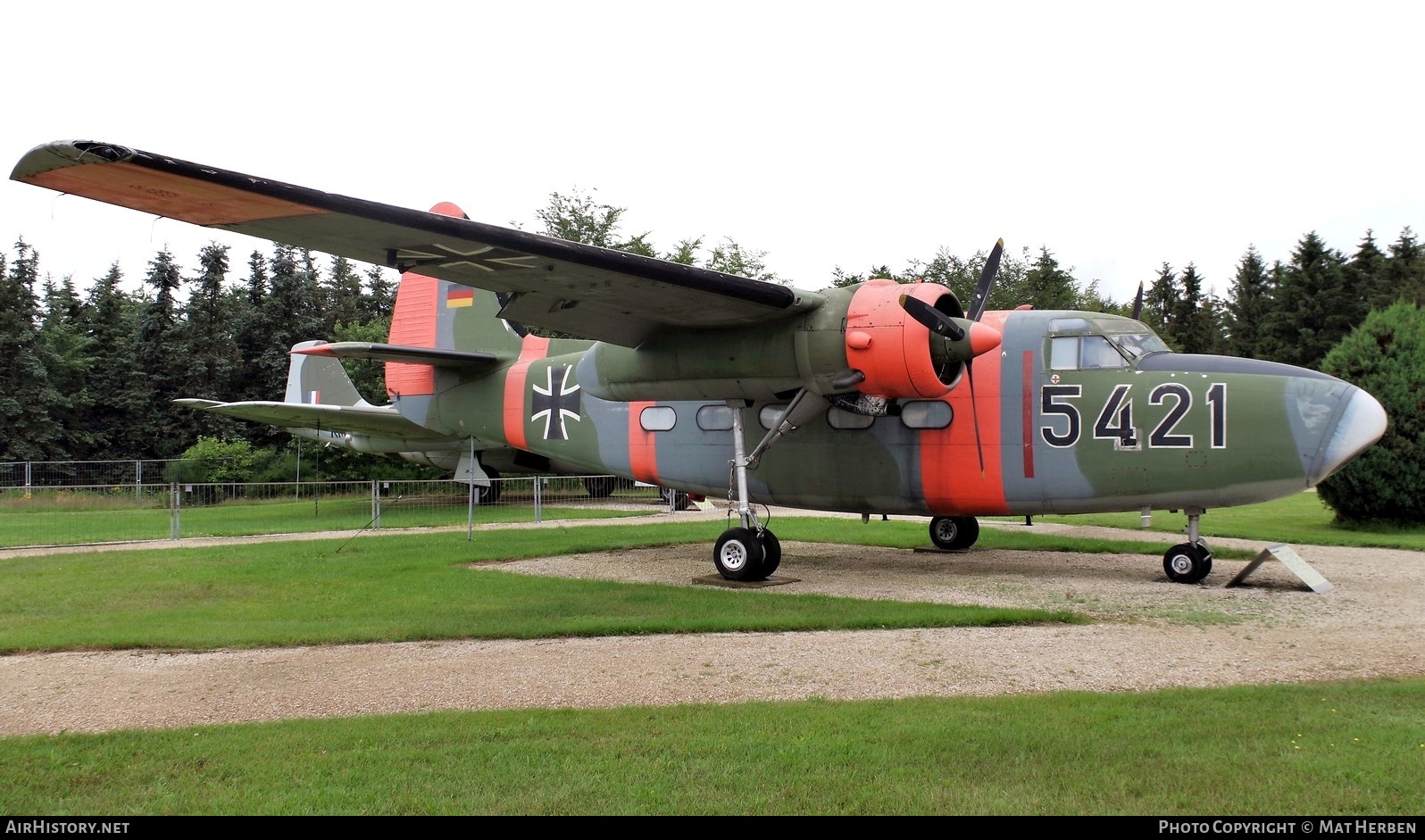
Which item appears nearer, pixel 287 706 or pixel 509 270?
pixel 287 706

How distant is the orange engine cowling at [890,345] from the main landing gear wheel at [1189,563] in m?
3.81

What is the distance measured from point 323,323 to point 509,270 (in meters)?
47.7

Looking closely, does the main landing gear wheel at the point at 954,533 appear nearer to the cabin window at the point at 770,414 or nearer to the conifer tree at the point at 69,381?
the cabin window at the point at 770,414

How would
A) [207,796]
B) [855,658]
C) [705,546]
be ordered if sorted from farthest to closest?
[705,546]
[855,658]
[207,796]

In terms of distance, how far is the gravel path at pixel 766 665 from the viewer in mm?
6617

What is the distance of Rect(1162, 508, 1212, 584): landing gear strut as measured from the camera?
1200 centimetres

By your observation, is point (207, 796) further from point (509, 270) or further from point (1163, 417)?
point (1163, 417)

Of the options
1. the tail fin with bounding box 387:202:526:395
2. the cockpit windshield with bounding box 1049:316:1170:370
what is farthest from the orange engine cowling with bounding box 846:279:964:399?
the tail fin with bounding box 387:202:526:395

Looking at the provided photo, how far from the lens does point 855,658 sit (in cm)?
781

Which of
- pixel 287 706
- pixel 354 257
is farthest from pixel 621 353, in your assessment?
pixel 287 706

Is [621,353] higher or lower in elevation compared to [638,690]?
higher

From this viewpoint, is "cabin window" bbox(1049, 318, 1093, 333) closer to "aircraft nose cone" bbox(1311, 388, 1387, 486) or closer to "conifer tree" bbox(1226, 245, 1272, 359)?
"aircraft nose cone" bbox(1311, 388, 1387, 486)

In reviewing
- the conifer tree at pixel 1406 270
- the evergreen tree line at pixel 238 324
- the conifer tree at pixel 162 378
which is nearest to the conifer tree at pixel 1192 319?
the evergreen tree line at pixel 238 324

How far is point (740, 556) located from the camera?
12.4 m
